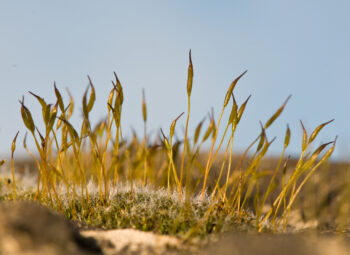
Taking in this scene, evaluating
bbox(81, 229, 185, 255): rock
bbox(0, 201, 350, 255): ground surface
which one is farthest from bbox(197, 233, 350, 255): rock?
A: bbox(81, 229, 185, 255): rock

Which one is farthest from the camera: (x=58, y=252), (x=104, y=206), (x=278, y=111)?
(x=104, y=206)

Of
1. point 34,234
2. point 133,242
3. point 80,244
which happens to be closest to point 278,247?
point 133,242

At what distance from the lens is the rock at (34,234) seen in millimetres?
1605

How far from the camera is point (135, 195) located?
3.00 metres

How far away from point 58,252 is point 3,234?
32 centimetres

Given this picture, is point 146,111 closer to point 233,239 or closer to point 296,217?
point 233,239

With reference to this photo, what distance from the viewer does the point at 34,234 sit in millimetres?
1675

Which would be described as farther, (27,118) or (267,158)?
(267,158)

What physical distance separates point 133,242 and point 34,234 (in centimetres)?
64

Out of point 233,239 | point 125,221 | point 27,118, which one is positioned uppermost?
point 27,118

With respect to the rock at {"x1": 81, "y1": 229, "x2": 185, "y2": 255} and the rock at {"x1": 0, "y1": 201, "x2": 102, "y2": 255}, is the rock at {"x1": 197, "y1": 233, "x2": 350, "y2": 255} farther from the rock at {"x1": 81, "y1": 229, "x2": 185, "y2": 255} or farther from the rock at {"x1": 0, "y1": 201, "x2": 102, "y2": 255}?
the rock at {"x1": 0, "y1": 201, "x2": 102, "y2": 255}

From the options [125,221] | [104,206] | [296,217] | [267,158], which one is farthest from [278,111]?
[267,158]

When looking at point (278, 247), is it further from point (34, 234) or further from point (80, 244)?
point (34, 234)

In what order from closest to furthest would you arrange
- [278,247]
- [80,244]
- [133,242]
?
[278,247] < [80,244] < [133,242]
